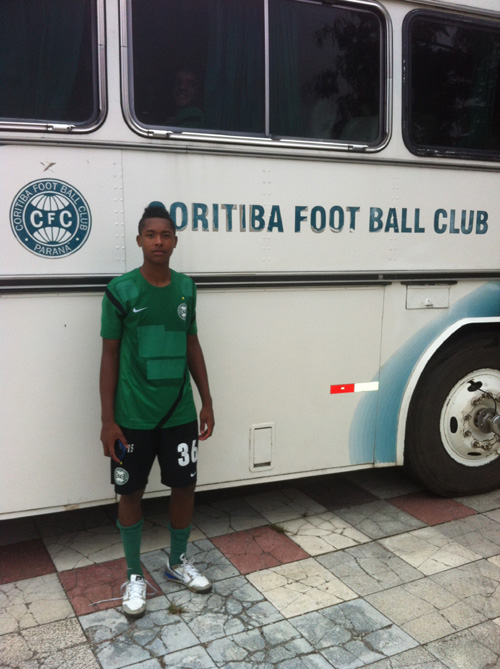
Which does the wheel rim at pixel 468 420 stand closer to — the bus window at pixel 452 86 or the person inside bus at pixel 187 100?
the bus window at pixel 452 86

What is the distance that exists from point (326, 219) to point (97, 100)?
1.26 metres

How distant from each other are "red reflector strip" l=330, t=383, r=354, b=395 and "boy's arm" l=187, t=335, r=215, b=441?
860 mm

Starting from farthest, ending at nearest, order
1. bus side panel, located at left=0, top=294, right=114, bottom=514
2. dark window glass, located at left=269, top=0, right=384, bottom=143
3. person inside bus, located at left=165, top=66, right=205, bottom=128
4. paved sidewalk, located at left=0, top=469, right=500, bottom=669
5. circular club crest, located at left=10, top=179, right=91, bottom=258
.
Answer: dark window glass, located at left=269, top=0, right=384, bottom=143, person inside bus, located at left=165, top=66, right=205, bottom=128, bus side panel, located at left=0, top=294, right=114, bottom=514, circular club crest, located at left=10, top=179, right=91, bottom=258, paved sidewalk, located at left=0, top=469, right=500, bottom=669

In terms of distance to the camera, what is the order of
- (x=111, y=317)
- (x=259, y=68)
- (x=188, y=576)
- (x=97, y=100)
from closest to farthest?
(x=111, y=317) < (x=97, y=100) < (x=188, y=576) < (x=259, y=68)

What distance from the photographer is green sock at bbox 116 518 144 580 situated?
2.90 metres

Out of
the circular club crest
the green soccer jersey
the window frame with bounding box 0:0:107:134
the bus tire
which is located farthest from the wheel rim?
the window frame with bounding box 0:0:107:134

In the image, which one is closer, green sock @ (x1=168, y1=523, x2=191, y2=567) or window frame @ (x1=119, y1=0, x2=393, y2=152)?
window frame @ (x1=119, y1=0, x2=393, y2=152)

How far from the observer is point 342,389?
361 centimetres

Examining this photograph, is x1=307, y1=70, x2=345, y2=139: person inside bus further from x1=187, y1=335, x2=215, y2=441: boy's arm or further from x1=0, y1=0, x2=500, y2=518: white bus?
x1=187, y1=335, x2=215, y2=441: boy's arm

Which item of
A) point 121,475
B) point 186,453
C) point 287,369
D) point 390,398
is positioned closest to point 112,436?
point 121,475

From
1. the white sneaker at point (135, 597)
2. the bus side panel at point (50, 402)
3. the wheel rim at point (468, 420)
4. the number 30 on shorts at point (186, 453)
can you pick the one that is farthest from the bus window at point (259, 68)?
the white sneaker at point (135, 597)

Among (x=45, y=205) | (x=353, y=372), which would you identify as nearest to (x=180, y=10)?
(x=45, y=205)

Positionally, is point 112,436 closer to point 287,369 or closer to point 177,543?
point 177,543

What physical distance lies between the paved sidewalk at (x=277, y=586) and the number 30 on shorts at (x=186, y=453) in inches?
25.7
